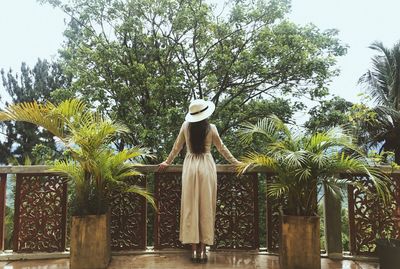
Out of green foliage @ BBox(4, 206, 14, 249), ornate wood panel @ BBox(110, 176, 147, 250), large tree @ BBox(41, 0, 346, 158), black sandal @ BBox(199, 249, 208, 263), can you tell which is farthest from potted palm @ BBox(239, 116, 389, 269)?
green foliage @ BBox(4, 206, 14, 249)

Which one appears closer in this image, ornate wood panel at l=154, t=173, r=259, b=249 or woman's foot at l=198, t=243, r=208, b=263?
woman's foot at l=198, t=243, r=208, b=263

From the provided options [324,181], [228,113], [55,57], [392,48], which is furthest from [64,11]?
[392,48]

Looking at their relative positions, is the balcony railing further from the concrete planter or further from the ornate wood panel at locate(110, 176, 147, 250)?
the concrete planter

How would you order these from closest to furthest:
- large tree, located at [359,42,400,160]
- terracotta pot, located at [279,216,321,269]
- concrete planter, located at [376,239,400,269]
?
1. concrete planter, located at [376,239,400,269]
2. terracotta pot, located at [279,216,321,269]
3. large tree, located at [359,42,400,160]

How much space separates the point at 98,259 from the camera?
2.86 meters

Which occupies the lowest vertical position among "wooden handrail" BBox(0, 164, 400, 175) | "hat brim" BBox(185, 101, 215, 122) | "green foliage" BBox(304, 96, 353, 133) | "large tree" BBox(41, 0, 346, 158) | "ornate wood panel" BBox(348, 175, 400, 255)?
"ornate wood panel" BBox(348, 175, 400, 255)

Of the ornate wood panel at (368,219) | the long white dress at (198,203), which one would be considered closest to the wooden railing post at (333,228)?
the ornate wood panel at (368,219)

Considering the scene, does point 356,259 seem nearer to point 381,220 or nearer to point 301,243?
point 381,220

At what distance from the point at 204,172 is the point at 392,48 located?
10.6 meters

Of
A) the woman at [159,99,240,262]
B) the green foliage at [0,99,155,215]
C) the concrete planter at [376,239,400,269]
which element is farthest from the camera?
the woman at [159,99,240,262]

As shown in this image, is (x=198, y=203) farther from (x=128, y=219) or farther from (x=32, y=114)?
(x=32, y=114)

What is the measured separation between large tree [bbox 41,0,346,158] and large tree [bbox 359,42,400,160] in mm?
3642

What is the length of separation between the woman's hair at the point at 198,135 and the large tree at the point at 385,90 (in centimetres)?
872

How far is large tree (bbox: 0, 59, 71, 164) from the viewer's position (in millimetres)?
10680
